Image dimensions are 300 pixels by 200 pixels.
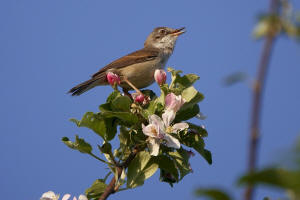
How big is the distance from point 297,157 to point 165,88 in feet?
9.14

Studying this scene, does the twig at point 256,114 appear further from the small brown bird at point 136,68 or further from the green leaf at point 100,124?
the small brown bird at point 136,68

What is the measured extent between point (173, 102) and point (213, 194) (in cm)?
240

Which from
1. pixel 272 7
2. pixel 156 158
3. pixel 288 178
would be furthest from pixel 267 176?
pixel 156 158

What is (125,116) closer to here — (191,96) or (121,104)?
(121,104)

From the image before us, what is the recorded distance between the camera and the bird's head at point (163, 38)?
26.5ft

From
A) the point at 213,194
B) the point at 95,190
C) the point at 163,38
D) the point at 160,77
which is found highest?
the point at 163,38

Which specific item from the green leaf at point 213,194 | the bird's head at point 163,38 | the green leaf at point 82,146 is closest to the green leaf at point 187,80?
the green leaf at point 82,146

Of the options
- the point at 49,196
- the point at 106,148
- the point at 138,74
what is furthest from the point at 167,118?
the point at 138,74

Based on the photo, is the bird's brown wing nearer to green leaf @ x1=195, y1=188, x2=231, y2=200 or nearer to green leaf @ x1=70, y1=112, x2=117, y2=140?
green leaf @ x1=70, y1=112, x2=117, y2=140

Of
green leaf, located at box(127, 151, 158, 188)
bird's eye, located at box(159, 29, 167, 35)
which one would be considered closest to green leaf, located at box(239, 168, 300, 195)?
green leaf, located at box(127, 151, 158, 188)

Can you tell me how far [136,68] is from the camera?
6887 millimetres

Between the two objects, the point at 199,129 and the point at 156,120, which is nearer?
the point at 156,120

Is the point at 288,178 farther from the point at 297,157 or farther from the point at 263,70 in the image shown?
the point at 263,70

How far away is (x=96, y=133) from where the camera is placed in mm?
3605
